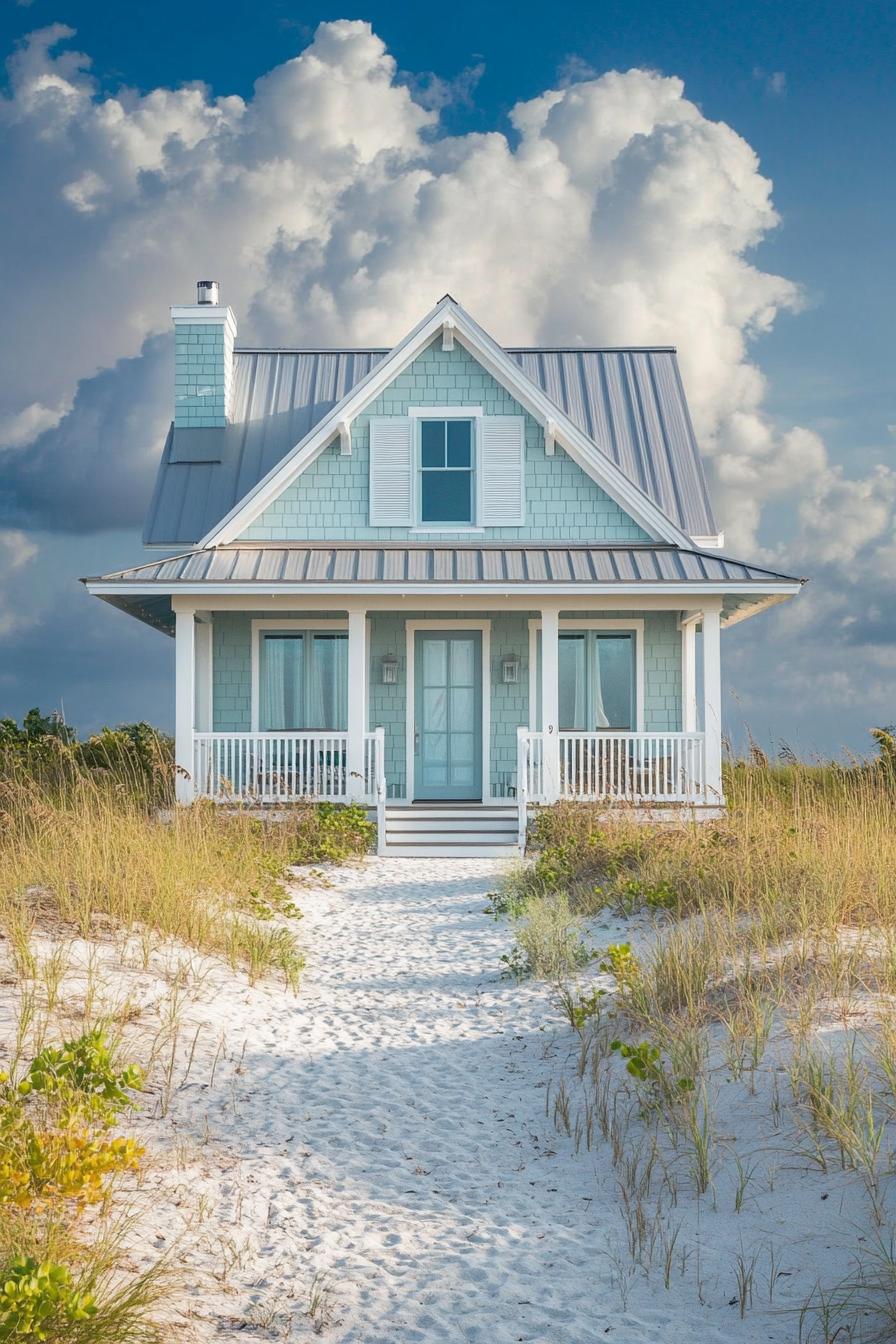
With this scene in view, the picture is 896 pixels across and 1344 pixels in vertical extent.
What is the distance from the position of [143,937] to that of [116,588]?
827cm

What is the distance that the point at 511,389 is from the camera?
17.6m

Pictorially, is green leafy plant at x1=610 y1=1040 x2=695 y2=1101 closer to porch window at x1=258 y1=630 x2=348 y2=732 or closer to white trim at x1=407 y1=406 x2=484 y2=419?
porch window at x1=258 y1=630 x2=348 y2=732

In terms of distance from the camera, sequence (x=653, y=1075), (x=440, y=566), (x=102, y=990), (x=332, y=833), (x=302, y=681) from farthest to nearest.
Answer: (x=302, y=681) → (x=440, y=566) → (x=332, y=833) → (x=102, y=990) → (x=653, y=1075)

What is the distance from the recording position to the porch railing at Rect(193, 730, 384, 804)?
52.6ft

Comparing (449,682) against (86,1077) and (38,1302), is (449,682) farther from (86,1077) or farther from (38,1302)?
(38,1302)

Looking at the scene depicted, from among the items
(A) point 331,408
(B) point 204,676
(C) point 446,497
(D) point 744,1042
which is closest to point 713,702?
(C) point 446,497

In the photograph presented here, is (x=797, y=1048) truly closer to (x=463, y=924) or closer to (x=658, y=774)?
(x=463, y=924)

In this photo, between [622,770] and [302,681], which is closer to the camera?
[622,770]

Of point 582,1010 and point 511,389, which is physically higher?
point 511,389

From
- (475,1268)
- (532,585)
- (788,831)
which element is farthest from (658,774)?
(475,1268)

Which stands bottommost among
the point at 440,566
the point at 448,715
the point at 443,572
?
the point at 448,715

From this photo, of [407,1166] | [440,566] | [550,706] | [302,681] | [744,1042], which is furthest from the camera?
[302,681]

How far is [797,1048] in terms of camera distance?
19.4 ft

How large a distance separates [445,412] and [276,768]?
582 cm
